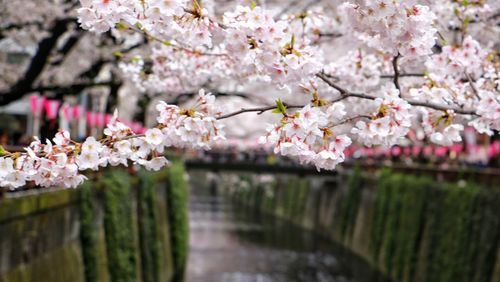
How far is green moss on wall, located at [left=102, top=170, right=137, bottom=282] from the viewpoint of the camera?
16.1m

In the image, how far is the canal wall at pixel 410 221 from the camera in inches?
707

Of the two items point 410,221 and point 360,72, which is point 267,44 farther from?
point 410,221

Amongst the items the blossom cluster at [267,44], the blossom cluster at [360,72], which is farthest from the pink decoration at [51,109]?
the blossom cluster at [267,44]

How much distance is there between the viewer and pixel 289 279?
26953mm

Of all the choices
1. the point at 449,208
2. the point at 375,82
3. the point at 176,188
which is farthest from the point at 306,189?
the point at 375,82

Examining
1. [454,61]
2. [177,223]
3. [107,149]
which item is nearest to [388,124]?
[107,149]

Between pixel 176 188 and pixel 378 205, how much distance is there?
8279mm

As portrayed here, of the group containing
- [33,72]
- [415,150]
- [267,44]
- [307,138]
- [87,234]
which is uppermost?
[33,72]

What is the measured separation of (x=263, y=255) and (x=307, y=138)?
1161 inches

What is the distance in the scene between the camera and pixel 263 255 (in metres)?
33.1

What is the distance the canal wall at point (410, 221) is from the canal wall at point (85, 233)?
8.02 meters

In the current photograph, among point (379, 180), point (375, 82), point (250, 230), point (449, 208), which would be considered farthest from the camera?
point (250, 230)

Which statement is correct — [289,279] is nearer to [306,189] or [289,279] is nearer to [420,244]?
[420,244]

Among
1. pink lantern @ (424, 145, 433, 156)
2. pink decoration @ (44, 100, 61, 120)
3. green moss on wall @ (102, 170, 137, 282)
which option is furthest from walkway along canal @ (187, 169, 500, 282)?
pink decoration @ (44, 100, 61, 120)
